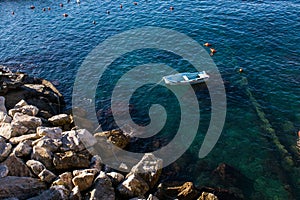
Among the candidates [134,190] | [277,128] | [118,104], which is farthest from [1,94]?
[277,128]

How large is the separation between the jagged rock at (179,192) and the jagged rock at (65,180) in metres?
7.35

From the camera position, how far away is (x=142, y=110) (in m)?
38.0

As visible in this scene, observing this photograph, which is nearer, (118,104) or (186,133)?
(186,133)

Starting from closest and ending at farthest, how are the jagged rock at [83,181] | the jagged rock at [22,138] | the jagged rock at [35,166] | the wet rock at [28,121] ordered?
1. the jagged rock at [83,181]
2. the jagged rock at [35,166]
3. the jagged rock at [22,138]
4. the wet rock at [28,121]

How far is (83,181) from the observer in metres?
24.0

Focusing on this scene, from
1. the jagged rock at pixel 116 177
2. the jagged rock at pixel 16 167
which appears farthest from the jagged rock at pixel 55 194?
the jagged rock at pixel 116 177

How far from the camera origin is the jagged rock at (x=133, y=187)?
80.4 feet

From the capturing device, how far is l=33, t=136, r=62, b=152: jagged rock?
1057 inches

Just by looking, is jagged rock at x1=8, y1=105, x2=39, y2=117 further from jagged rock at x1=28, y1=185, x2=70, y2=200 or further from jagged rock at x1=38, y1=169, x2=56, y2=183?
jagged rock at x1=28, y1=185, x2=70, y2=200

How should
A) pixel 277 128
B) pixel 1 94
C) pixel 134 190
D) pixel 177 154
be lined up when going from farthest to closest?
pixel 1 94 → pixel 277 128 → pixel 177 154 → pixel 134 190

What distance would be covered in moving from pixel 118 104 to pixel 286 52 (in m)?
26.9

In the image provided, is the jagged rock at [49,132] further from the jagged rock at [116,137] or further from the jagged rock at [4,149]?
the jagged rock at [116,137]

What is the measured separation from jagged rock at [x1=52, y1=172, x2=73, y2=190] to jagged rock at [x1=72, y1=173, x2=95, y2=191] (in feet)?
1.60

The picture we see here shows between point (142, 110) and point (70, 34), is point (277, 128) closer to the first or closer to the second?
point (142, 110)
